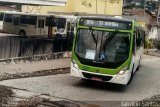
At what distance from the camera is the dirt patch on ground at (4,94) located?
36.0ft

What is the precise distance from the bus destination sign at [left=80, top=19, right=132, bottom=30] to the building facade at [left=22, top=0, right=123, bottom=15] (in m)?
33.2

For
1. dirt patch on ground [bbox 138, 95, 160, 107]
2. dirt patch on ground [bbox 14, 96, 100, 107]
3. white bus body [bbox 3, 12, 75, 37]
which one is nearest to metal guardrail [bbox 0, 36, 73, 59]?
dirt patch on ground [bbox 14, 96, 100, 107]

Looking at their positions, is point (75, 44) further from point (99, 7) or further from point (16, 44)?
point (99, 7)

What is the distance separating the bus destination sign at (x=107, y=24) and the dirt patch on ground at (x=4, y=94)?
3.97 meters

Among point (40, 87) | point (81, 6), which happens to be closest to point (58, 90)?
point (40, 87)

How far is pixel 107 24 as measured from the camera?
14836 millimetres

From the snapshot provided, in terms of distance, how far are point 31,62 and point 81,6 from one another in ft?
94.9

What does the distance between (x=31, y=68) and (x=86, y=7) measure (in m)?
32.2

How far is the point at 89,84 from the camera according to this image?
15.9m

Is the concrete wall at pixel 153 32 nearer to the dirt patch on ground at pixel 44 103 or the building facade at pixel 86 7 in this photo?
the building facade at pixel 86 7

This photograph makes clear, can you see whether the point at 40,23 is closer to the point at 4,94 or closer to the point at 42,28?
the point at 42,28

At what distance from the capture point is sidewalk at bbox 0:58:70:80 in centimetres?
1668

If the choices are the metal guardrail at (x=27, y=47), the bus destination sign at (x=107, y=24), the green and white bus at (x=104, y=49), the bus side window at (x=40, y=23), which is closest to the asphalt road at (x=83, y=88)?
the green and white bus at (x=104, y=49)

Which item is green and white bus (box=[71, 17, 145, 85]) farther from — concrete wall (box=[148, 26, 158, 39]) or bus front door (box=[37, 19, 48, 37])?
concrete wall (box=[148, 26, 158, 39])
